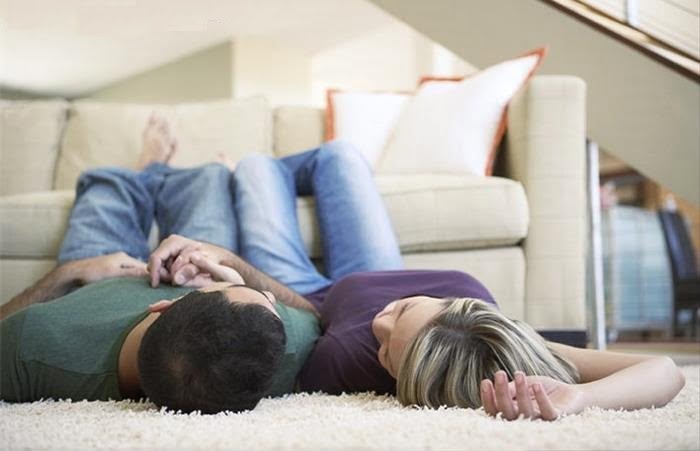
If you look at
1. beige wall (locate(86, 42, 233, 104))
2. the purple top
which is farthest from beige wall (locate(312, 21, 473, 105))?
the purple top

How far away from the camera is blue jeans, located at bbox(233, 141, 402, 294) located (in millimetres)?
1579

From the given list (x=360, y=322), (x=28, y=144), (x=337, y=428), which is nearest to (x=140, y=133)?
(x=28, y=144)

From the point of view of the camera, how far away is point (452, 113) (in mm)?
2086

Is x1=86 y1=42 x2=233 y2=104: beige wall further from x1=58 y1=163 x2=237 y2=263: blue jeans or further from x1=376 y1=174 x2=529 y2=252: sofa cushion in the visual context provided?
x1=376 y1=174 x2=529 y2=252: sofa cushion

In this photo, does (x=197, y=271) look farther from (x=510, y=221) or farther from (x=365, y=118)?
(x=365, y=118)

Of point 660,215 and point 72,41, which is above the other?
point 72,41

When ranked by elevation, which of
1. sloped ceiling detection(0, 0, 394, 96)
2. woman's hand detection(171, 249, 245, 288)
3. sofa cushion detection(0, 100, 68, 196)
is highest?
sloped ceiling detection(0, 0, 394, 96)

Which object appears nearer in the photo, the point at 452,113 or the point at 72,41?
the point at 72,41

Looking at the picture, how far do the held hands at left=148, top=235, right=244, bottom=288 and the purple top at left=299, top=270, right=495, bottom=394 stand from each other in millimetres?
181

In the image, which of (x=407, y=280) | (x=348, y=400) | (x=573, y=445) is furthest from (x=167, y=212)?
(x=573, y=445)

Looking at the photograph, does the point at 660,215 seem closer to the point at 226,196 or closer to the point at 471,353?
the point at 226,196

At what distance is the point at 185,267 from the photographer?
1254 millimetres

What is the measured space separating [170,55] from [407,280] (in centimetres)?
99

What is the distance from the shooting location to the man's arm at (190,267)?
1.25 meters
